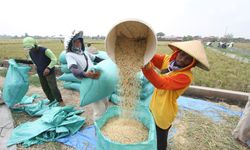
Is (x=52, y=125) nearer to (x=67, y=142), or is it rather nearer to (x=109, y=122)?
(x=67, y=142)

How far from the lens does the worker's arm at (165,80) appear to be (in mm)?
1653

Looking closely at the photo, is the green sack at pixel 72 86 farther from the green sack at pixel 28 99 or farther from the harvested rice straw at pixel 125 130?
the harvested rice straw at pixel 125 130

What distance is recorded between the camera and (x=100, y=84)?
99.0 inches

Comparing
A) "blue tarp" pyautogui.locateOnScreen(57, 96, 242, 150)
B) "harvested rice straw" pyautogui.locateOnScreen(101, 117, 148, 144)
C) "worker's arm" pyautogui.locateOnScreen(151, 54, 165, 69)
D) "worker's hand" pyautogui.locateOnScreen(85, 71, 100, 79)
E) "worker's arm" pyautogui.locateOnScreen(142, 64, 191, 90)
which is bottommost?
"blue tarp" pyautogui.locateOnScreen(57, 96, 242, 150)

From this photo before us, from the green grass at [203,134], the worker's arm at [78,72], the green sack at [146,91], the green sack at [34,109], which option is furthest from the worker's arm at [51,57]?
the green grass at [203,134]

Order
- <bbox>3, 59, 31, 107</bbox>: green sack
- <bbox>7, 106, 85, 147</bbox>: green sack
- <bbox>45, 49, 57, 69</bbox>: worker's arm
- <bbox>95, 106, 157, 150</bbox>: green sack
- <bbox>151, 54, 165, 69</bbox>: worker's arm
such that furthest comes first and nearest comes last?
1. <bbox>45, 49, 57, 69</bbox>: worker's arm
2. <bbox>3, 59, 31, 107</bbox>: green sack
3. <bbox>7, 106, 85, 147</bbox>: green sack
4. <bbox>151, 54, 165, 69</bbox>: worker's arm
5. <bbox>95, 106, 157, 150</bbox>: green sack

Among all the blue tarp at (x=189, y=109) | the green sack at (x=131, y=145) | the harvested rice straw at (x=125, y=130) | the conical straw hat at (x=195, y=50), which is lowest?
the blue tarp at (x=189, y=109)

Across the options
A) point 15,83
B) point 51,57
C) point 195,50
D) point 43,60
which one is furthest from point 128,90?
point 15,83

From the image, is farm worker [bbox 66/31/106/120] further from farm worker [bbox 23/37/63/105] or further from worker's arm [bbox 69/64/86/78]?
farm worker [bbox 23/37/63/105]

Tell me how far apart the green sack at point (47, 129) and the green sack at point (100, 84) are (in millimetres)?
606

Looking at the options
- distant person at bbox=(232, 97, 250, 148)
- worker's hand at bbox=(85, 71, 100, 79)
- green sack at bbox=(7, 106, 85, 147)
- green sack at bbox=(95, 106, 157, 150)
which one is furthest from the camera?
green sack at bbox=(7, 106, 85, 147)

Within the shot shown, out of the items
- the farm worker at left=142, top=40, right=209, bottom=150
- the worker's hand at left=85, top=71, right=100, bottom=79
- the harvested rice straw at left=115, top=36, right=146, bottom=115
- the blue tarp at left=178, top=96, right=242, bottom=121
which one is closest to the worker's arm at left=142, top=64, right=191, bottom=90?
the farm worker at left=142, top=40, right=209, bottom=150

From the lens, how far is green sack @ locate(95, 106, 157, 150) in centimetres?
145

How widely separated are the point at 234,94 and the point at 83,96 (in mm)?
3229
